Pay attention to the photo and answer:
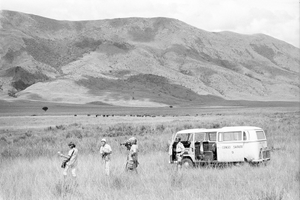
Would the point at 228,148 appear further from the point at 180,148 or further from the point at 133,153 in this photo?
the point at 133,153

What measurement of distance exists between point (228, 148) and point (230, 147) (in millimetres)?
92

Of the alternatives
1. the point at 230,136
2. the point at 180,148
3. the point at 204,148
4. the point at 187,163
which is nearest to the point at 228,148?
the point at 230,136

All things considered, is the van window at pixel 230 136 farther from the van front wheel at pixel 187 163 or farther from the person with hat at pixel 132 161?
the person with hat at pixel 132 161

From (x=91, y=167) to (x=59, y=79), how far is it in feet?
590

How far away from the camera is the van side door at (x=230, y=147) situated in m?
17.4

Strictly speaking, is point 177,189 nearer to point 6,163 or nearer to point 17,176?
point 17,176

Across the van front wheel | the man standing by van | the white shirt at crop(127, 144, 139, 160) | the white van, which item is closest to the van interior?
the white van

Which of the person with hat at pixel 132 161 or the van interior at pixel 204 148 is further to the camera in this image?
the van interior at pixel 204 148

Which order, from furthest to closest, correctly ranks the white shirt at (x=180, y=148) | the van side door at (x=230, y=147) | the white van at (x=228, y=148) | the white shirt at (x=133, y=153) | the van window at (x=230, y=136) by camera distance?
the van window at (x=230, y=136) → the van side door at (x=230, y=147) → the white van at (x=228, y=148) → the white shirt at (x=180, y=148) → the white shirt at (x=133, y=153)

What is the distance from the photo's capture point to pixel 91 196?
10.6 m

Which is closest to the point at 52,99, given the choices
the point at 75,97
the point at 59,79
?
the point at 75,97

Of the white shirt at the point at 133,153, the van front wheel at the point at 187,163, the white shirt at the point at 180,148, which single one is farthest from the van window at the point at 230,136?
the white shirt at the point at 133,153

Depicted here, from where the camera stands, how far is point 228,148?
1764 centimetres

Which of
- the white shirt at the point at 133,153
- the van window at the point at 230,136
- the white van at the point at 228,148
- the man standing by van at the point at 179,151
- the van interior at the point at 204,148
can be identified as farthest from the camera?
the van interior at the point at 204,148
